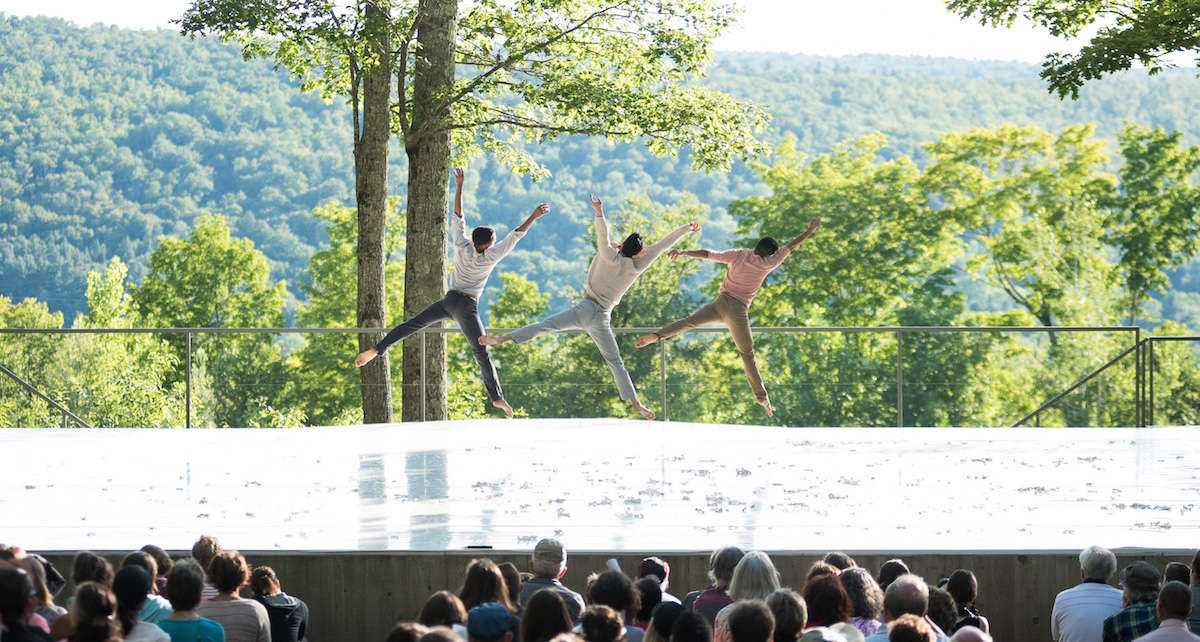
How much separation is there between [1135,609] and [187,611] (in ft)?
12.2

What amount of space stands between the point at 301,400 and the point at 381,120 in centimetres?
447

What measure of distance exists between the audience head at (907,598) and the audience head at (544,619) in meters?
1.26

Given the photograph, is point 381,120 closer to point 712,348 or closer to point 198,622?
point 712,348

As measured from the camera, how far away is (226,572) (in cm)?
493

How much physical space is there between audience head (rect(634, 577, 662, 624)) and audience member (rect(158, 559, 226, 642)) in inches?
64.6

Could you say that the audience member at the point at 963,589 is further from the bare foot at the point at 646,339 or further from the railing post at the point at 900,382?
the railing post at the point at 900,382

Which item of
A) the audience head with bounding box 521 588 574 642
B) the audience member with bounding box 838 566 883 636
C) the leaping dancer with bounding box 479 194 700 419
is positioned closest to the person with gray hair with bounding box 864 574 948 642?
the audience member with bounding box 838 566 883 636

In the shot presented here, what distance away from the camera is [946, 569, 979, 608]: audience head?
17.1ft

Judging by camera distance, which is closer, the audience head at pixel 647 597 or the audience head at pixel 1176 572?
the audience head at pixel 647 597

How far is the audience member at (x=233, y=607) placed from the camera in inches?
190

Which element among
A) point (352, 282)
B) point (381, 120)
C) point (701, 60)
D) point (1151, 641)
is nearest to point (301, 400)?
point (381, 120)

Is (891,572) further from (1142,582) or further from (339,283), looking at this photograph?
(339,283)

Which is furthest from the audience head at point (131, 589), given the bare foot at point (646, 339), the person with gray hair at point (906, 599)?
the bare foot at point (646, 339)

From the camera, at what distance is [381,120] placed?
49.1 feet
